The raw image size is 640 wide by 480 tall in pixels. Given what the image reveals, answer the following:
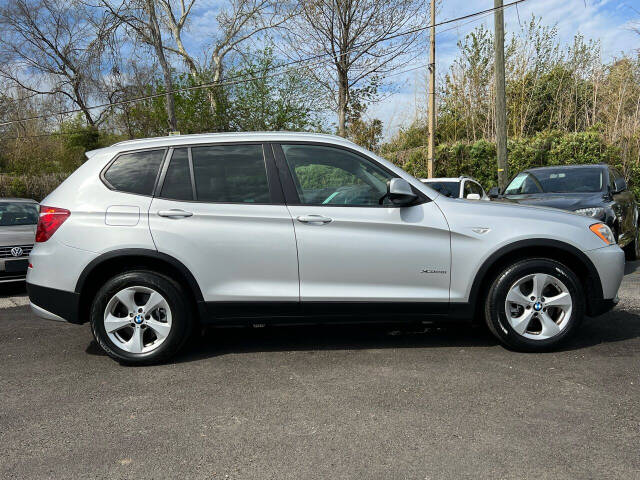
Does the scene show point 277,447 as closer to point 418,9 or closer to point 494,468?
point 494,468

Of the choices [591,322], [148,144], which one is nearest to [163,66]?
[148,144]

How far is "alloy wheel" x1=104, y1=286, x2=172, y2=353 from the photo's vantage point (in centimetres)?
393

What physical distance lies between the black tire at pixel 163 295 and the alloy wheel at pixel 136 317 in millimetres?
29

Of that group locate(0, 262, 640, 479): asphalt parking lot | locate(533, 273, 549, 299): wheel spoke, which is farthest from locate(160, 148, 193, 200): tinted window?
locate(533, 273, 549, 299): wheel spoke

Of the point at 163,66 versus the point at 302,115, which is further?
the point at 302,115

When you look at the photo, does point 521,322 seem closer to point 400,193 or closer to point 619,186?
point 400,193

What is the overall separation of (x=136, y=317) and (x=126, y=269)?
39cm

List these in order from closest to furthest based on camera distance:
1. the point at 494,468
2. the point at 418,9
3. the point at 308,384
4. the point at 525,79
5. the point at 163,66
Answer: the point at 494,468 → the point at 308,384 → the point at 525,79 → the point at 418,9 → the point at 163,66

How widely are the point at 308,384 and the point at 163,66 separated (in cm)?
2108

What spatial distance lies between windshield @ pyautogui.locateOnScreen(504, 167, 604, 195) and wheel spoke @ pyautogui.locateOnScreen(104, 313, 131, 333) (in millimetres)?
6929

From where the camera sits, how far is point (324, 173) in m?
4.21

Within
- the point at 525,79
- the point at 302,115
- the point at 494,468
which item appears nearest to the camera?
the point at 494,468

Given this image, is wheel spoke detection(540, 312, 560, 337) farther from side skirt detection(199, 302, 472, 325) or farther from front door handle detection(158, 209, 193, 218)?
front door handle detection(158, 209, 193, 218)

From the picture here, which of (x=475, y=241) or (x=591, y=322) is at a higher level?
(x=475, y=241)
